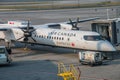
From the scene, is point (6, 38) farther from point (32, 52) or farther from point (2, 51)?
point (2, 51)

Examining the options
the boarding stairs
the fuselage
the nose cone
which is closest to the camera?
the boarding stairs

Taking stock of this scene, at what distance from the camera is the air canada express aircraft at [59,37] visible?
3653 centimetres

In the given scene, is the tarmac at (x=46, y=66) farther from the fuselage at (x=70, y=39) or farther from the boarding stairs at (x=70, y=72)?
the fuselage at (x=70, y=39)

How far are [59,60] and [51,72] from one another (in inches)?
227

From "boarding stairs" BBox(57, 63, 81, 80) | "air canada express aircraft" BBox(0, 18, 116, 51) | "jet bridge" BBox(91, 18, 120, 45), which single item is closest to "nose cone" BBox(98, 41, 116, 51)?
"air canada express aircraft" BBox(0, 18, 116, 51)

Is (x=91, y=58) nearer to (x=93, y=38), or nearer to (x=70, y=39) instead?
(x=93, y=38)

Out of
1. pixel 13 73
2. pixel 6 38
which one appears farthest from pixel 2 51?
pixel 6 38

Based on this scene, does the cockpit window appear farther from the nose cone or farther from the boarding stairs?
the boarding stairs

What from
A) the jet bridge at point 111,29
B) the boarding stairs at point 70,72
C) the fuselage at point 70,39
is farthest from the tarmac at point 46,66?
the jet bridge at point 111,29

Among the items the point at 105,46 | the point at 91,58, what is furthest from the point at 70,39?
the point at 91,58

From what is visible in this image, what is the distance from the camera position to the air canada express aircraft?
120 ft

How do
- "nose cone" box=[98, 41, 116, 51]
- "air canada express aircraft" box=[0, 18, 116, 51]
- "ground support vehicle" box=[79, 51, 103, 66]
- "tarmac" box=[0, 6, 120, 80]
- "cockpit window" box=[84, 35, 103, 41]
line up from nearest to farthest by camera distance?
1. "tarmac" box=[0, 6, 120, 80]
2. "ground support vehicle" box=[79, 51, 103, 66]
3. "nose cone" box=[98, 41, 116, 51]
4. "air canada express aircraft" box=[0, 18, 116, 51]
5. "cockpit window" box=[84, 35, 103, 41]

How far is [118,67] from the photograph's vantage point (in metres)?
32.8

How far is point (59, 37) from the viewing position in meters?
39.7
